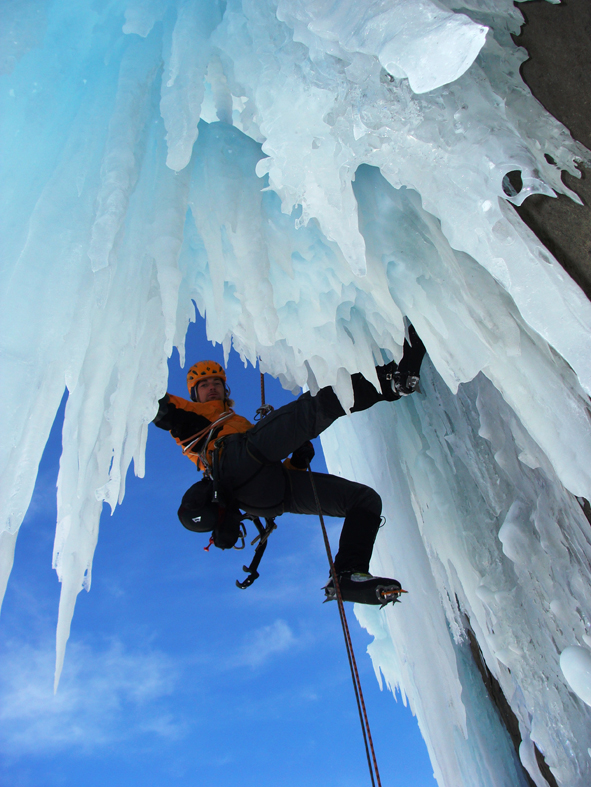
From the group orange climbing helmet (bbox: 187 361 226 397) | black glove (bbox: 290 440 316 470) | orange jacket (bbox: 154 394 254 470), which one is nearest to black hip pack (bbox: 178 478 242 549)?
orange jacket (bbox: 154 394 254 470)

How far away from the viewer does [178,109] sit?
201 centimetres

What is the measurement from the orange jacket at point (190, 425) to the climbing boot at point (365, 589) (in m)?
1.23

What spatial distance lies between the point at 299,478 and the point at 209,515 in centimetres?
76

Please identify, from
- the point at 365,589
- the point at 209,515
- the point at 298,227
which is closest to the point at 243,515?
the point at 209,515

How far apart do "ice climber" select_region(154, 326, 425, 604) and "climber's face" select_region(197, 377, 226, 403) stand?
40 cm

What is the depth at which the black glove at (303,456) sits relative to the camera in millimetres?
4164

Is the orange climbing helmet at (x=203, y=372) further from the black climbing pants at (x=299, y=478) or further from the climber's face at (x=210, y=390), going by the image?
the black climbing pants at (x=299, y=478)

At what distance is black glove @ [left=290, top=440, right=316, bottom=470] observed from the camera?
4.16 meters

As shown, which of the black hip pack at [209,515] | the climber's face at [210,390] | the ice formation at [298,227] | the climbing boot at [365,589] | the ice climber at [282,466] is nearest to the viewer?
the ice formation at [298,227]

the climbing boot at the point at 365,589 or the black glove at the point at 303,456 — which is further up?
the climbing boot at the point at 365,589

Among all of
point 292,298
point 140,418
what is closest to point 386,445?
point 292,298

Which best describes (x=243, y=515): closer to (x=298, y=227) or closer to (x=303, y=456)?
(x=303, y=456)

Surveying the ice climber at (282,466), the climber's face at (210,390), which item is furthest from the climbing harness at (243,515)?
the climber's face at (210,390)

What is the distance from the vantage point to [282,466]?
3.91 m
